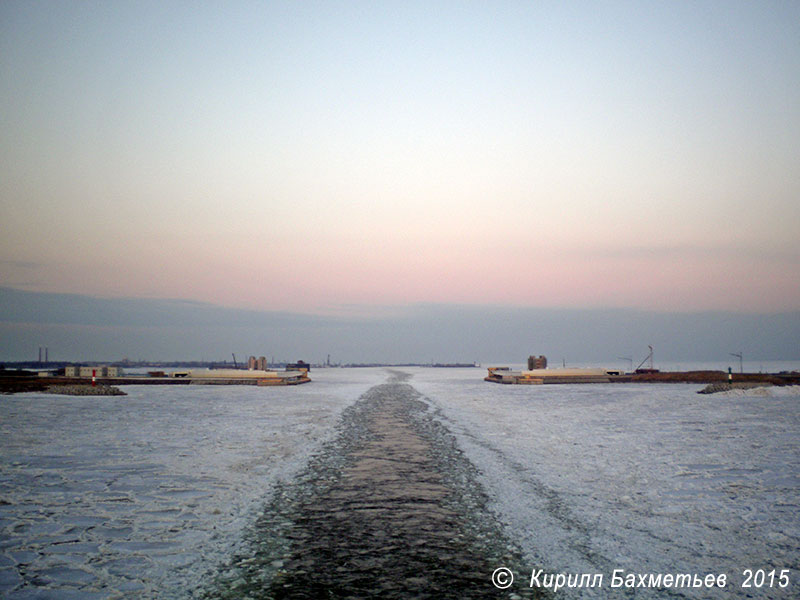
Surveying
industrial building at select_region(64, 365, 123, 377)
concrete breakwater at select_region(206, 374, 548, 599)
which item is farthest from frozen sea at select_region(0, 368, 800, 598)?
industrial building at select_region(64, 365, 123, 377)

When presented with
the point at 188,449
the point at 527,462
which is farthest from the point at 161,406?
the point at 527,462

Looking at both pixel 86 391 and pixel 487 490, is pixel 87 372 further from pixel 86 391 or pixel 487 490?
pixel 487 490

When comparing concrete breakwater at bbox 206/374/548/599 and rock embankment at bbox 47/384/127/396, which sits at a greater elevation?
concrete breakwater at bbox 206/374/548/599

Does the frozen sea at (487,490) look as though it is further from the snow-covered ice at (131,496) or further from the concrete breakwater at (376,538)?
the concrete breakwater at (376,538)

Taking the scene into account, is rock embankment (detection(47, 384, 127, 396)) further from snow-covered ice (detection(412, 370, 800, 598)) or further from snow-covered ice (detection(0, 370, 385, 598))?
snow-covered ice (detection(412, 370, 800, 598))

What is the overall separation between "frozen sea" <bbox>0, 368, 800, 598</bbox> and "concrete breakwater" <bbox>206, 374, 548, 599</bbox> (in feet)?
1.11

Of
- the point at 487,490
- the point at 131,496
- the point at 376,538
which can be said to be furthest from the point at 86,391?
the point at 376,538

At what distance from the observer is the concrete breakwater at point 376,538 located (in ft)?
15.8

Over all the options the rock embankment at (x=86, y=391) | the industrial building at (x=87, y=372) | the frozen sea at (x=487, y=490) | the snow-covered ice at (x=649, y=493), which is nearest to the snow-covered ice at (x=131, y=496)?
the frozen sea at (x=487, y=490)

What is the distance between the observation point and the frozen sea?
5.54 meters

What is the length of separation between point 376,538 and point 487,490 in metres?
3.26

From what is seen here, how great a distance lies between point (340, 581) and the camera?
4.91m

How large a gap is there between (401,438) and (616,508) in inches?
307

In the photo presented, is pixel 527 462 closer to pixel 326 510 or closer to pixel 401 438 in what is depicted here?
pixel 401 438
